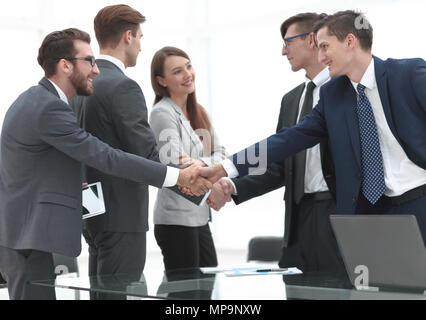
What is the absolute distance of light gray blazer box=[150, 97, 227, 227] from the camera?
3559mm

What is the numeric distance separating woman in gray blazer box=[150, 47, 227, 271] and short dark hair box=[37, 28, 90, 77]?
0.84 meters

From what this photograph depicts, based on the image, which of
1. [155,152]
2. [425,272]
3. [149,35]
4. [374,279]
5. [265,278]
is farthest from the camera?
[149,35]

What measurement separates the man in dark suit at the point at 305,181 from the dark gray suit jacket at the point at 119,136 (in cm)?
76

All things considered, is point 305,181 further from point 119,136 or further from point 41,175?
point 41,175

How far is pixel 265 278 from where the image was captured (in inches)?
92.4

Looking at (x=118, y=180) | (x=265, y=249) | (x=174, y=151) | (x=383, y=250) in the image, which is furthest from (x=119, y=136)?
(x=265, y=249)

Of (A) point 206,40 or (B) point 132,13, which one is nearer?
(B) point 132,13

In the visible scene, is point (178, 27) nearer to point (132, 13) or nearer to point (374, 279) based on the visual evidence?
point (132, 13)

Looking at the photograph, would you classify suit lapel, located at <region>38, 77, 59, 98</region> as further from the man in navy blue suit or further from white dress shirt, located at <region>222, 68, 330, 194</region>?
the man in navy blue suit

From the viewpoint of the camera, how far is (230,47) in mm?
7352

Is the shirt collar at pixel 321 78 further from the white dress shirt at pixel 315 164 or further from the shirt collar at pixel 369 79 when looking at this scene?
the shirt collar at pixel 369 79

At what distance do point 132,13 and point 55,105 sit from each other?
2.87 ft

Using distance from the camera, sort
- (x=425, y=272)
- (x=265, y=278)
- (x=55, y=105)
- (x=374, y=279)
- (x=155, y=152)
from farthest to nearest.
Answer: (x=155, y=152)
(x=55, y=105)
(x=265, y=278)
(x=374, y=279)
(x=425, y=272)

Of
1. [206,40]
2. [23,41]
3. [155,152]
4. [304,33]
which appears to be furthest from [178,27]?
[155,152]
